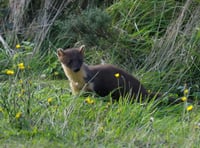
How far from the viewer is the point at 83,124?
24.6 ft

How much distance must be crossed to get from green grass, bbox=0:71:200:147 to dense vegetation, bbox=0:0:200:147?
11 millimetres

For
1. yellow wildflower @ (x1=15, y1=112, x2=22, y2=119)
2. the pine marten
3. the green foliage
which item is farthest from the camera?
the green foliage

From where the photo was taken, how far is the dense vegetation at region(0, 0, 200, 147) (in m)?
7.09

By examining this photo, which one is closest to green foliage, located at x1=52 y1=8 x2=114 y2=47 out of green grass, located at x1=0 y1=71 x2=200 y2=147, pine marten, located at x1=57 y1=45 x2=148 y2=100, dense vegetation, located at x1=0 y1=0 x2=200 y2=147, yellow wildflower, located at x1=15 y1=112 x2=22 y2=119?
dense vegetation, located at x1=0 y1=0 x2=200 y2=147

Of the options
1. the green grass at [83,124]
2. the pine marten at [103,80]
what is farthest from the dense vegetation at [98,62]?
the pine marten at [103,80]

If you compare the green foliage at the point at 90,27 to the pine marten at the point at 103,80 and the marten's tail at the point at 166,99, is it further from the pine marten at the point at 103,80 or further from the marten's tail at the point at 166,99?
the marten's tail at the point at 166,99

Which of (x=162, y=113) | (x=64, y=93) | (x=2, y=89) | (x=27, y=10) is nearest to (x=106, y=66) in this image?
(x=64, y=93)

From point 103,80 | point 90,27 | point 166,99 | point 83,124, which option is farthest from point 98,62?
point 83,124

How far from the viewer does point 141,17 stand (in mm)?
Answer: 11750

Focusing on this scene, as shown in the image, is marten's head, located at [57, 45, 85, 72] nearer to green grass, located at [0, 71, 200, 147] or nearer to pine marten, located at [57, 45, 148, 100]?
pine marten, located at [57, 45, 148, 100]

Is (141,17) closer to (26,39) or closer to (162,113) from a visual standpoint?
(26,39)

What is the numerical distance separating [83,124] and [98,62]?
4090mm

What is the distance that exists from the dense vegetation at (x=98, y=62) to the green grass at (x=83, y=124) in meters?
0.01

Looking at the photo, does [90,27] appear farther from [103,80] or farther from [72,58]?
[103,80]
